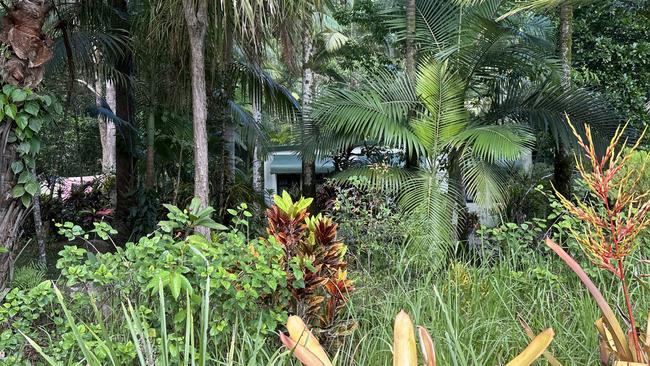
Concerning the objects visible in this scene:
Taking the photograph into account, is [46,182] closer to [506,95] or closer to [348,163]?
[348,163]

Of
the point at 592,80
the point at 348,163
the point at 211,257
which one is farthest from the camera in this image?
the point at 348,163

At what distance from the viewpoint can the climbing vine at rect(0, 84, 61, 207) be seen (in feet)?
11.3

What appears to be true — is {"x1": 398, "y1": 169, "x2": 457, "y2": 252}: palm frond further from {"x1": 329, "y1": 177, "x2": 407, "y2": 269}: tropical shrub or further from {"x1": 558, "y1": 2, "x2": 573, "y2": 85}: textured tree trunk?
{"x1": 558, "y1": 2, "x2": 573, "y2": 85}: textured tree trunk

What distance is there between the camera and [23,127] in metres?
3.46

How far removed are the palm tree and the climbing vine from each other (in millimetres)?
3587

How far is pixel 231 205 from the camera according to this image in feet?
26.9

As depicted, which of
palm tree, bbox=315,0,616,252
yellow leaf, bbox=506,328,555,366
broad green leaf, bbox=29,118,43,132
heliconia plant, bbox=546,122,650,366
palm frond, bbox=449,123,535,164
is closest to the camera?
heliconia plant, bbox=546,122,650,366

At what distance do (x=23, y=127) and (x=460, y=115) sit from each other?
4.82 metres

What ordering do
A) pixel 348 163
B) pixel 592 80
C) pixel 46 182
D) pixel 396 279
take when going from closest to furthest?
pixel 396 279 → pixel 592 80 → pixel 348 163 → pixel 46 182

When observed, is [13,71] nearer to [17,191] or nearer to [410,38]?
[17,191]

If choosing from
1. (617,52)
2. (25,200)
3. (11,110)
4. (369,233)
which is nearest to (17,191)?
(25,200)

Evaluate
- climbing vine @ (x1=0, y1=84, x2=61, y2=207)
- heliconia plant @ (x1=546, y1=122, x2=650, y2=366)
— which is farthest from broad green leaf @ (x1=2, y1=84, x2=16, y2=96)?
heliconia plant @ (x1=546, y1=122, x2=650, y2=366)

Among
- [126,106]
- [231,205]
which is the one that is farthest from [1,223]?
[126,106]

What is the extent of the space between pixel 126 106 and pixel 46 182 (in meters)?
4.81
